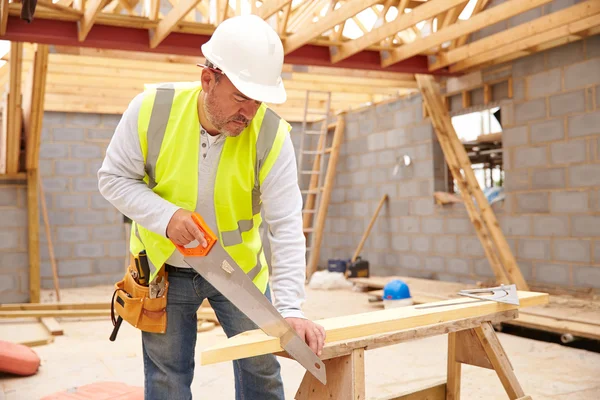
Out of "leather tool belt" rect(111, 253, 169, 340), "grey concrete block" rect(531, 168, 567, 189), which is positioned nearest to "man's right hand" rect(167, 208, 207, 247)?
"leather tool belt" rect(111, 253, 169, 340)

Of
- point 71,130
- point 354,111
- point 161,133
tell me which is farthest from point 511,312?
point 71,130

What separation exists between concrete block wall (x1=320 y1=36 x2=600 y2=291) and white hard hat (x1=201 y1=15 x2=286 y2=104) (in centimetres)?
432

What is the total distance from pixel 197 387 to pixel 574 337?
2591mm

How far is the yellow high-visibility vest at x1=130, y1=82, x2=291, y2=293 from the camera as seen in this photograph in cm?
182

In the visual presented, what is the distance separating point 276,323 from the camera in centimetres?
180

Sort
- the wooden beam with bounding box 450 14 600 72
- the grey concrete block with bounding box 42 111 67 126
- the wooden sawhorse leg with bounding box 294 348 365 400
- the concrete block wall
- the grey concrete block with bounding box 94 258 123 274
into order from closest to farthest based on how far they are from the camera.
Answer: the wooden sawhorse leg with bounding box 294 348 365 400 < the wooden beam with bounding box 450 14 600 72 < the concrete block wall < the grey concrete block with bounding box 42 111 67 126 < the grey concrete block with bounding box 94 258 123 274

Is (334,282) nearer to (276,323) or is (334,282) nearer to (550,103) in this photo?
Result: (550,103)

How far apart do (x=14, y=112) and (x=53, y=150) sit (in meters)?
2.34

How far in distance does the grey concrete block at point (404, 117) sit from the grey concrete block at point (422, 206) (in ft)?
3.19

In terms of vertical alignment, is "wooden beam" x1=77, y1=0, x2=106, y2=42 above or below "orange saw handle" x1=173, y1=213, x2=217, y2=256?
above

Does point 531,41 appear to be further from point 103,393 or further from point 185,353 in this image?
point 185,353

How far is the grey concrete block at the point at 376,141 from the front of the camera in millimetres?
8086

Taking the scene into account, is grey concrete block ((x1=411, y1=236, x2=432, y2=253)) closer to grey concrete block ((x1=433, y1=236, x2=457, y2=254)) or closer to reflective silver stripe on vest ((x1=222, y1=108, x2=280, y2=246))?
grey concrete block ((x1=433, y1=236, x2=457, y2=254))

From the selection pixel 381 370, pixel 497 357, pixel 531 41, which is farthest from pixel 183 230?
pixel 531 41
